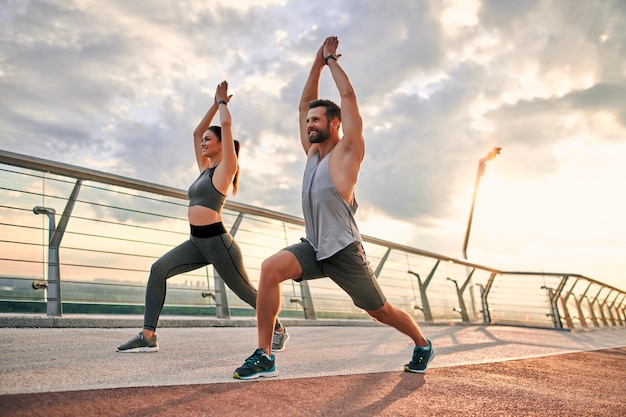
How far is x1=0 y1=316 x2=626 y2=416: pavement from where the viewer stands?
198 centimetres

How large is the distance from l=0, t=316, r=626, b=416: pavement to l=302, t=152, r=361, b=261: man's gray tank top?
29.3 inches

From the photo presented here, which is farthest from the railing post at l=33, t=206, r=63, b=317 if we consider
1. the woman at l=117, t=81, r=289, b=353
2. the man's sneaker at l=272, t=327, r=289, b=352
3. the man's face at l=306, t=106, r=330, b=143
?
the man's face at l=306, t=106, r=330, b=143

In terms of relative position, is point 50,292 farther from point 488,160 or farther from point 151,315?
point 488,160

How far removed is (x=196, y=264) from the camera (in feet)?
13.1

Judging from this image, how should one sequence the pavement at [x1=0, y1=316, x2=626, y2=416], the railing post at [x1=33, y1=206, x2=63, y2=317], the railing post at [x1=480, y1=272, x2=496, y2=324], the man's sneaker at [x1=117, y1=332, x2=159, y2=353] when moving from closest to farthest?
the pavement at [x1=0, y1=316, x2=626, y2=416] → the man's sneaker at [x1=117, y1=332, x2=159, y2=353] → the railing post at [x1=33, y1=206, x2=63, y2=317] → the railing post at [x1=480, y1=272, x2=496, y2=324]

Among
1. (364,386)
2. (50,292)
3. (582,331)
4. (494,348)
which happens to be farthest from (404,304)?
(364,386)

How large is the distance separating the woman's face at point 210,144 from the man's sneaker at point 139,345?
149 centimetres

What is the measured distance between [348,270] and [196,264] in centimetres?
149

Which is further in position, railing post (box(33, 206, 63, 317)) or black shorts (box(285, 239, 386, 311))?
railing post (box(33, 206, 63, 317))

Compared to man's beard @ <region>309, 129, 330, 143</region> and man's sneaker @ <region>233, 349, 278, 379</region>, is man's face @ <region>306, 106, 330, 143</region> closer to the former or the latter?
man's beard @ <region>309, 129, 330, 143</region>

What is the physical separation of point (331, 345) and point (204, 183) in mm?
1941

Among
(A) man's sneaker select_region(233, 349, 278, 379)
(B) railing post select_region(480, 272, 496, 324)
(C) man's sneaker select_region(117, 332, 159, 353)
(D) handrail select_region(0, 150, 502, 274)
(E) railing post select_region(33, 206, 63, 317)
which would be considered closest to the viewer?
(A) man's sneaker select_region(233, 349, 278, 379)

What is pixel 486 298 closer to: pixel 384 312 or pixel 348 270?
pixel 384 312

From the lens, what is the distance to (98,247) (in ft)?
17.0
